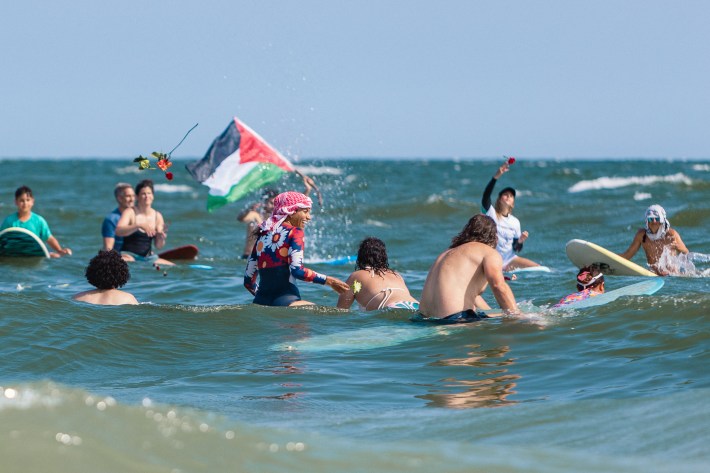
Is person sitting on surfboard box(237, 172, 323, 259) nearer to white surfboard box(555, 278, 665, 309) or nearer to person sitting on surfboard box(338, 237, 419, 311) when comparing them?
person sitting on surfboard box(338, 237, 419, 311)

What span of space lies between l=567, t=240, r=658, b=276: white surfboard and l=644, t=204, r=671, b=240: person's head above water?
45 cm

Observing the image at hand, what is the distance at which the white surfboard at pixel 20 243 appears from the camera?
14203 millimetres

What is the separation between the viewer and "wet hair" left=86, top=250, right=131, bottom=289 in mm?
9391

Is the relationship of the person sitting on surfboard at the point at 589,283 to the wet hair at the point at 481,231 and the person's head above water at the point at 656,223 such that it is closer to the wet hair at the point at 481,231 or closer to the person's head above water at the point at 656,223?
the wet hair at the point at 481,231

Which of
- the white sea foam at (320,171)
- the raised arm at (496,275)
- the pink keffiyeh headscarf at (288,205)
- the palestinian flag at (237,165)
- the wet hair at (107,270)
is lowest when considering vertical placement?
the wet hair at (107,270)

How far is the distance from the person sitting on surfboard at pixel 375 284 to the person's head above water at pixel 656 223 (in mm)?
4515

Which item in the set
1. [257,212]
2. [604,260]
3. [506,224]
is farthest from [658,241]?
[257,212]

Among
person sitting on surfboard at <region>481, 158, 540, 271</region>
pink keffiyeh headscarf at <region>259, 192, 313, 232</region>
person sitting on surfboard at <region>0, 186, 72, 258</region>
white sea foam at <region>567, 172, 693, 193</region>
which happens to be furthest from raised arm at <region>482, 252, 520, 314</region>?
white sea foam at <region>567, 172, 693, 193</region>

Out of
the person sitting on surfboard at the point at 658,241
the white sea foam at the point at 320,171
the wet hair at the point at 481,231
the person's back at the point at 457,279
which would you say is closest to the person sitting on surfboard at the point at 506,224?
the person sitting on surfboard at the point at 658,241

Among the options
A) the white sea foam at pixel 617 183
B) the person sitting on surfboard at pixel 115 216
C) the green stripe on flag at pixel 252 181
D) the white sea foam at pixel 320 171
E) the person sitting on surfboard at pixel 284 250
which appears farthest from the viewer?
the white sea foam at pixel 320 171

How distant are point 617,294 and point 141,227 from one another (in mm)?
6909

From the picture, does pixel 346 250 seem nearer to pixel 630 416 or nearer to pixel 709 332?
pixel 709 332

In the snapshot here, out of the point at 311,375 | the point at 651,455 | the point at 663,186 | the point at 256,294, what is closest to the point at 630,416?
the point at 651,455

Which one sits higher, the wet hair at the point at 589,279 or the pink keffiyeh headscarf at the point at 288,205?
the pink keffiyeh headscarf at the point at 288,205
